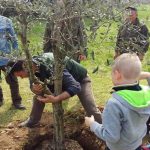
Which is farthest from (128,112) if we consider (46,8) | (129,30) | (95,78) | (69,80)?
(95,78)

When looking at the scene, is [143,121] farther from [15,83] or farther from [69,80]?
[15,83]

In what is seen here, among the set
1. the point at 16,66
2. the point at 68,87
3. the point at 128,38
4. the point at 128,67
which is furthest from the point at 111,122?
the point at 16,66

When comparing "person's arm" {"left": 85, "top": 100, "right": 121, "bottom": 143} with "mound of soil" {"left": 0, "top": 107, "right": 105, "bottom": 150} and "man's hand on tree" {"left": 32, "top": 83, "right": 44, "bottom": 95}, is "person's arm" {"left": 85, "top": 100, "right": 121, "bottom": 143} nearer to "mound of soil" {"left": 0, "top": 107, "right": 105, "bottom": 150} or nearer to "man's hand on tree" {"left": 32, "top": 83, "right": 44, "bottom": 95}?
"man's hand on tree" {"left": 32, "top": 83, "right": 44, "bottom": 95}

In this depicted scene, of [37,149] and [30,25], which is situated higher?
[30,25]

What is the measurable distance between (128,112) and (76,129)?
2.42 m

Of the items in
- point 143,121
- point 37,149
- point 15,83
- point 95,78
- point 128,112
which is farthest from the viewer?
point 95,78

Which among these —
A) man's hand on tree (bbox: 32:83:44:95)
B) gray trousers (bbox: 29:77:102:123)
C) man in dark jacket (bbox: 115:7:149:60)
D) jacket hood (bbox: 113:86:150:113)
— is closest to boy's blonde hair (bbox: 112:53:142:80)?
jacket hood (bbox: 113:86:150:113)

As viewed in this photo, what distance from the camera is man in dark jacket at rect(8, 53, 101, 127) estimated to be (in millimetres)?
4898

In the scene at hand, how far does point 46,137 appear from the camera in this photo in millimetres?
5914

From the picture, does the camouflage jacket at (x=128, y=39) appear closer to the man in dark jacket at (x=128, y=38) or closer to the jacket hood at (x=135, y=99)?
the man in dark jacket at (x=128, y=38)

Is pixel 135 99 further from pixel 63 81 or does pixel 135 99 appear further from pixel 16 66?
pixel 16 66

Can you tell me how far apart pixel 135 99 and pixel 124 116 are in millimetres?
181

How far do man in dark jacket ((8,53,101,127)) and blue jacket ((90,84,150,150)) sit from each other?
1.16 meters

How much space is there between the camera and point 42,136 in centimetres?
589
